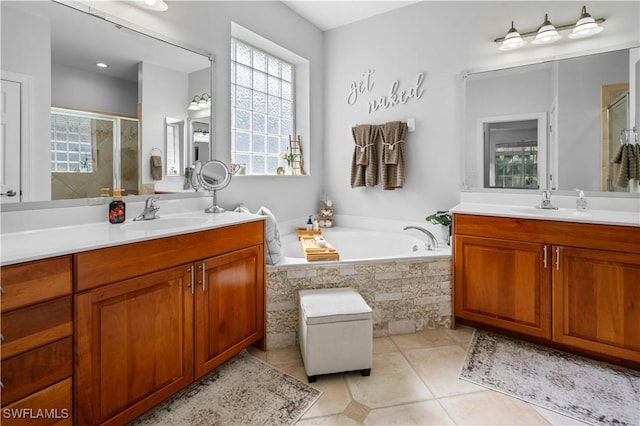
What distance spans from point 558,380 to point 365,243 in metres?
1.73

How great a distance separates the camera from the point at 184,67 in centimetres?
219

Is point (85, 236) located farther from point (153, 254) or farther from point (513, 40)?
point (513, 40)

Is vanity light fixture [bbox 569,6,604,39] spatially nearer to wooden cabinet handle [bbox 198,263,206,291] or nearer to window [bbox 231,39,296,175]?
window [bbox 231,39,296,175]

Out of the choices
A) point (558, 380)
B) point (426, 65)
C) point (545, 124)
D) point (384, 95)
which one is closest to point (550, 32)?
point (545, 124)

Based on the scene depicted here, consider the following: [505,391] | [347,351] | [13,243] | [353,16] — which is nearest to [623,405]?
[505,391]

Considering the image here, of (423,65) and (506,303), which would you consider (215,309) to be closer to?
(506,303)

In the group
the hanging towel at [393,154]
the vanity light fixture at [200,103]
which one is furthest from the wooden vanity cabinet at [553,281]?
the vanity light fixture at [200,103]

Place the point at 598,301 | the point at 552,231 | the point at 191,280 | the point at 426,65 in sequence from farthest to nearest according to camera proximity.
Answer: the point at 426,65
the point at 552,231
the point at 598,301
the point at 191,280

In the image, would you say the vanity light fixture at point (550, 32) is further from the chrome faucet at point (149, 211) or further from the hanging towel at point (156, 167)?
the chrome faucet at point (149, 211)

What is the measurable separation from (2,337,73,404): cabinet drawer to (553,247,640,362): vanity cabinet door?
2.49 m

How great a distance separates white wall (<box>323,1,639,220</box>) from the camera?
2486mm

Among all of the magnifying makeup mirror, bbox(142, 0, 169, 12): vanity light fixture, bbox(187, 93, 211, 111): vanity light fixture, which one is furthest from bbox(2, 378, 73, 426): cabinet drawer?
bbox(142, 0, 169, 12): vanity light fixture

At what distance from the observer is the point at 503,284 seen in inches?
87.8

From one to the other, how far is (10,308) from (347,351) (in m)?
1.44
